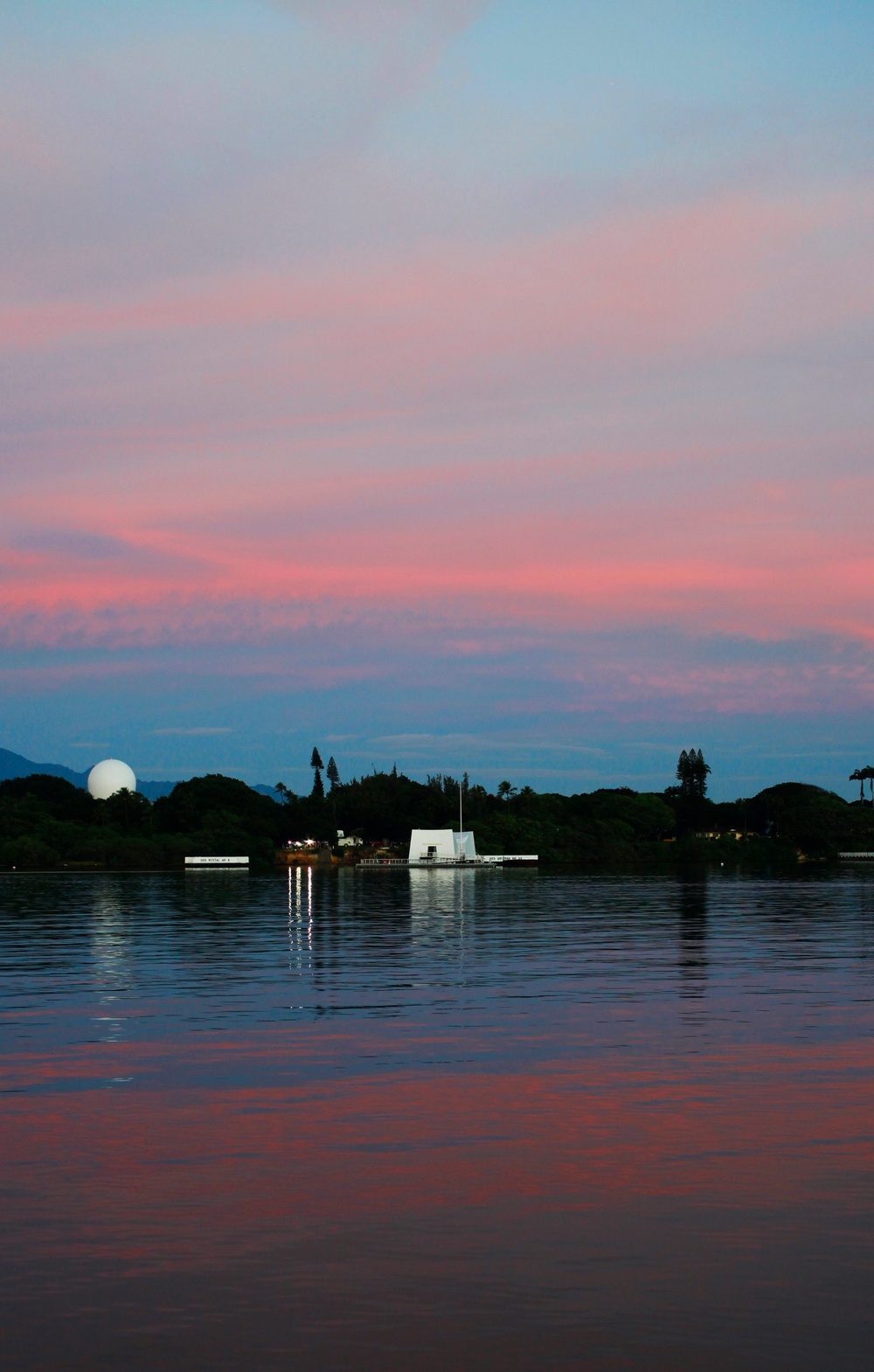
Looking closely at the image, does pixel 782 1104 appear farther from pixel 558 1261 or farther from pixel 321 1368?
pixel 321 1368

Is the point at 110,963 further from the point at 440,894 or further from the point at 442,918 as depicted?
the point at 440,894

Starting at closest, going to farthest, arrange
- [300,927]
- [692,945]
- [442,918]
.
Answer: [692,945]
[300,927]
[442,918]

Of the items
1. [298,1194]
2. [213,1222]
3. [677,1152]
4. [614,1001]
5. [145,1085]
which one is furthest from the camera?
[614,1001]

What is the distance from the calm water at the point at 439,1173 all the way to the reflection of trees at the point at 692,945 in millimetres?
401

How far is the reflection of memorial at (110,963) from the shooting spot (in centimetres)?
3900

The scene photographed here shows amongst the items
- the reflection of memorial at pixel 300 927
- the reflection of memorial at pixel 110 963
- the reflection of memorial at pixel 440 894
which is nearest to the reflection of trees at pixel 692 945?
the reflection of memorial at pixel 300 927

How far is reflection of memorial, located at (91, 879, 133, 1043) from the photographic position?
3900 centimetres

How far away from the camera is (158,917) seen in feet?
314

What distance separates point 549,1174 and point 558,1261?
4.45 m

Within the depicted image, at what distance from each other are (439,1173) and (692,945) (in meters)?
49.0

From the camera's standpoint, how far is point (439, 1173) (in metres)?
21.3

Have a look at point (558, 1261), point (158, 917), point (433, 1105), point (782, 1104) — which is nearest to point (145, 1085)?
point (433, 1105)

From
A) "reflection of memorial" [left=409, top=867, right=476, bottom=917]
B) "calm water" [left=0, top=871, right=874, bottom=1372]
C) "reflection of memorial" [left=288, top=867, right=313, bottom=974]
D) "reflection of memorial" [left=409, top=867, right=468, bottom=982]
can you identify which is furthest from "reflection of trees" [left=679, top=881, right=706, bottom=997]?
"reflection of memorial" [left=409, top=867, right=476, bottom=917]

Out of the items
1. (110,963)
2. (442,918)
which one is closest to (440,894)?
(442,918)
